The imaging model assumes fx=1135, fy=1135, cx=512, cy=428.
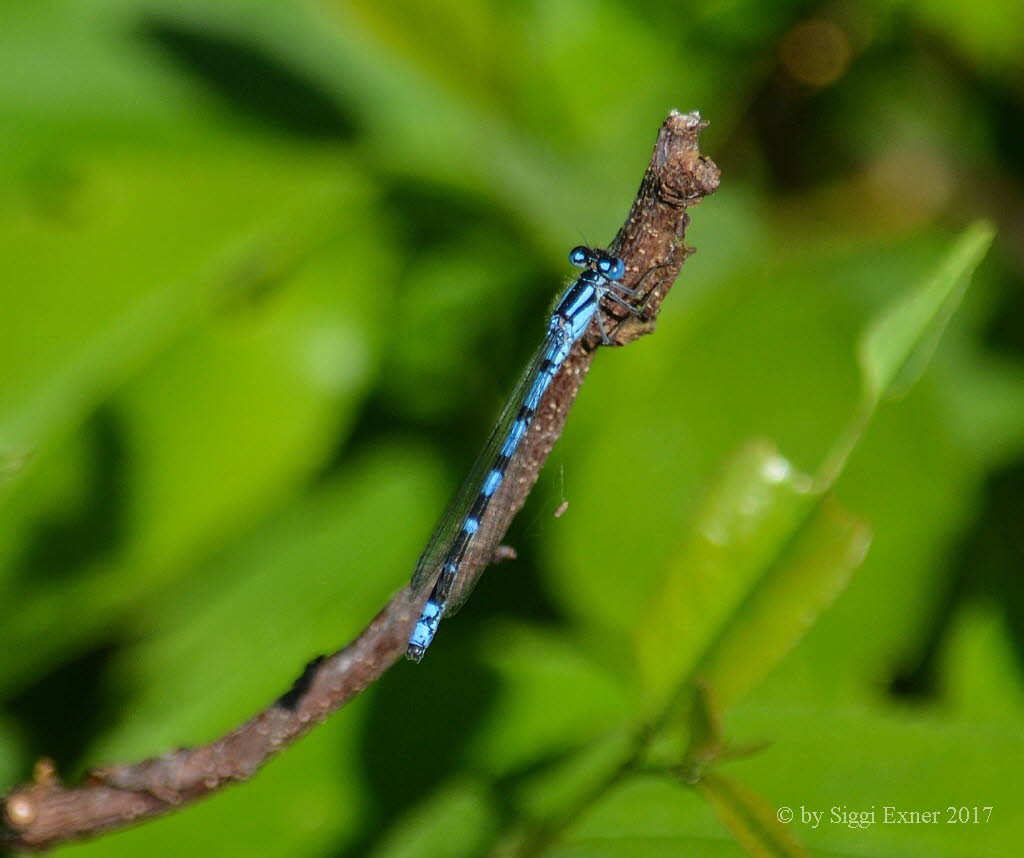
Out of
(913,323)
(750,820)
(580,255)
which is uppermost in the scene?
(580,255)

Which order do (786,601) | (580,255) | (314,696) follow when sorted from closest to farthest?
1. (314,696)
2. (786,601)
3. (580,255)

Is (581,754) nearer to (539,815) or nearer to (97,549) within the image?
(539,815)

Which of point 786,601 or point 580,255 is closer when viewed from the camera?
point 786,601

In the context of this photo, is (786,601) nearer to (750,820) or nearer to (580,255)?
(750,820)

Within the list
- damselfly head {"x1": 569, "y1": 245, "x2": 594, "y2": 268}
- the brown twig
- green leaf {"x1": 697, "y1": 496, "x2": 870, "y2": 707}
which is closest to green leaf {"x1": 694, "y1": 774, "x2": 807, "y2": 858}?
green leaf {"x1": 697, "y1": 496, "x2": 870, "y2": 707}

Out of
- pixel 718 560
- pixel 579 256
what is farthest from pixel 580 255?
pixel 718 560

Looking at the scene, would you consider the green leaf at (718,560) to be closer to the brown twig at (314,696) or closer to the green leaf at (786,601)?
the green leaf at (786,601)

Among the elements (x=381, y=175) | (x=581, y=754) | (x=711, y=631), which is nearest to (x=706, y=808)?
(x=581, y=754)
